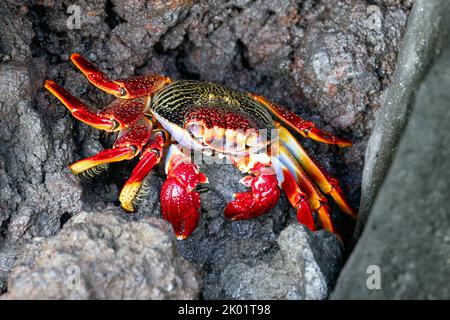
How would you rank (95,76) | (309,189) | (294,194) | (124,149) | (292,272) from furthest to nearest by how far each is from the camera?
1. (309,189)
2. (294,194)
3. (95,76)
4. (124,149)
5. (292,272)

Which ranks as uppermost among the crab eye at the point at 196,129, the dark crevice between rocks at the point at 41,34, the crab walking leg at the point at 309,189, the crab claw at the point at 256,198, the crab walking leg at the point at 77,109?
the dark crevice between rocks at the point at 41,34

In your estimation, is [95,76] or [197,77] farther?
[197,77]

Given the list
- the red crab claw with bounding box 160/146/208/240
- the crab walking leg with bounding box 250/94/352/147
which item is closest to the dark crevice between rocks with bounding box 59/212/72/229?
the red crab claw with bounding box 160/146/208/240

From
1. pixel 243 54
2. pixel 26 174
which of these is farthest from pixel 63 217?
pixel 243 54

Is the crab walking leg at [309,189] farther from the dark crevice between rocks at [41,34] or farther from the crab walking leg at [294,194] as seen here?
the dark crevice between rocks at [41,34]

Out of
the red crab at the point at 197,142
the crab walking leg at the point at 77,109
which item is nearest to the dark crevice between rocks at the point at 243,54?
the red crab at the point at 197,142

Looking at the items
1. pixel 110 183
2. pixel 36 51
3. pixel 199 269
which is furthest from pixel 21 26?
pixel 199 269

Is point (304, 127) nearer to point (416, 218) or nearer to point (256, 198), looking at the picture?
point (256, 198)
